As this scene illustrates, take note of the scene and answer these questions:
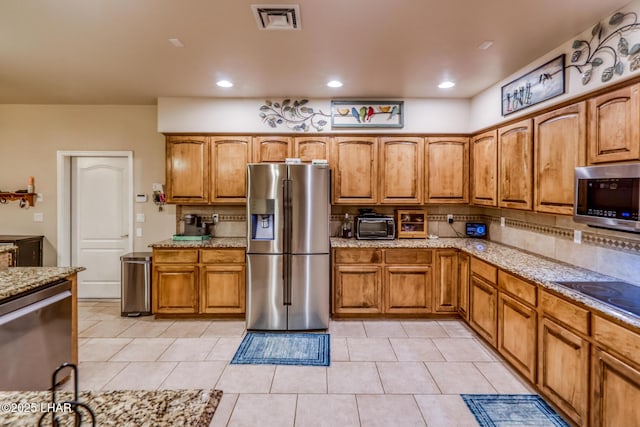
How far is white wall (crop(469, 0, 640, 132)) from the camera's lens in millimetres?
2297

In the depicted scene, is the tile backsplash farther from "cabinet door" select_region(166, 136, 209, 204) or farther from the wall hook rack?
the wall hook rack

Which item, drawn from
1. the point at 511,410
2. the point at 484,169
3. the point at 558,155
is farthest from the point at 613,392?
the point at 484,169

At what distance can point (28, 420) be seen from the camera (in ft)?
3.03

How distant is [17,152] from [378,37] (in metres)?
4.90

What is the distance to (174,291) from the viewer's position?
4238mm

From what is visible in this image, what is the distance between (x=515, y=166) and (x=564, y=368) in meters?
1.86

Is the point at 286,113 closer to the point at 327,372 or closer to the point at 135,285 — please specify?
the point at 135,285

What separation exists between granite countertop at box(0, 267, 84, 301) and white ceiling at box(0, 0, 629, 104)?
68.9 inches

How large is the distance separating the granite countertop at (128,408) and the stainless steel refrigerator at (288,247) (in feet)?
9.24

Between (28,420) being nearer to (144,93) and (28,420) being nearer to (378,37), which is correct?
(378,37)

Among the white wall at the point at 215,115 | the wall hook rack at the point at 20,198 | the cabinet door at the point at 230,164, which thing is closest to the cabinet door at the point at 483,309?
the white wall at the point at 215,115

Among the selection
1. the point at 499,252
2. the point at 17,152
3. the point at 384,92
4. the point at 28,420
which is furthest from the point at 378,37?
the point at 17,152

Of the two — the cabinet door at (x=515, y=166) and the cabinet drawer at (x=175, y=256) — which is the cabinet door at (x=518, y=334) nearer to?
the cabinet door at (x=515, y=166)

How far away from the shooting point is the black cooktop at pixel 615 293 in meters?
1.99
